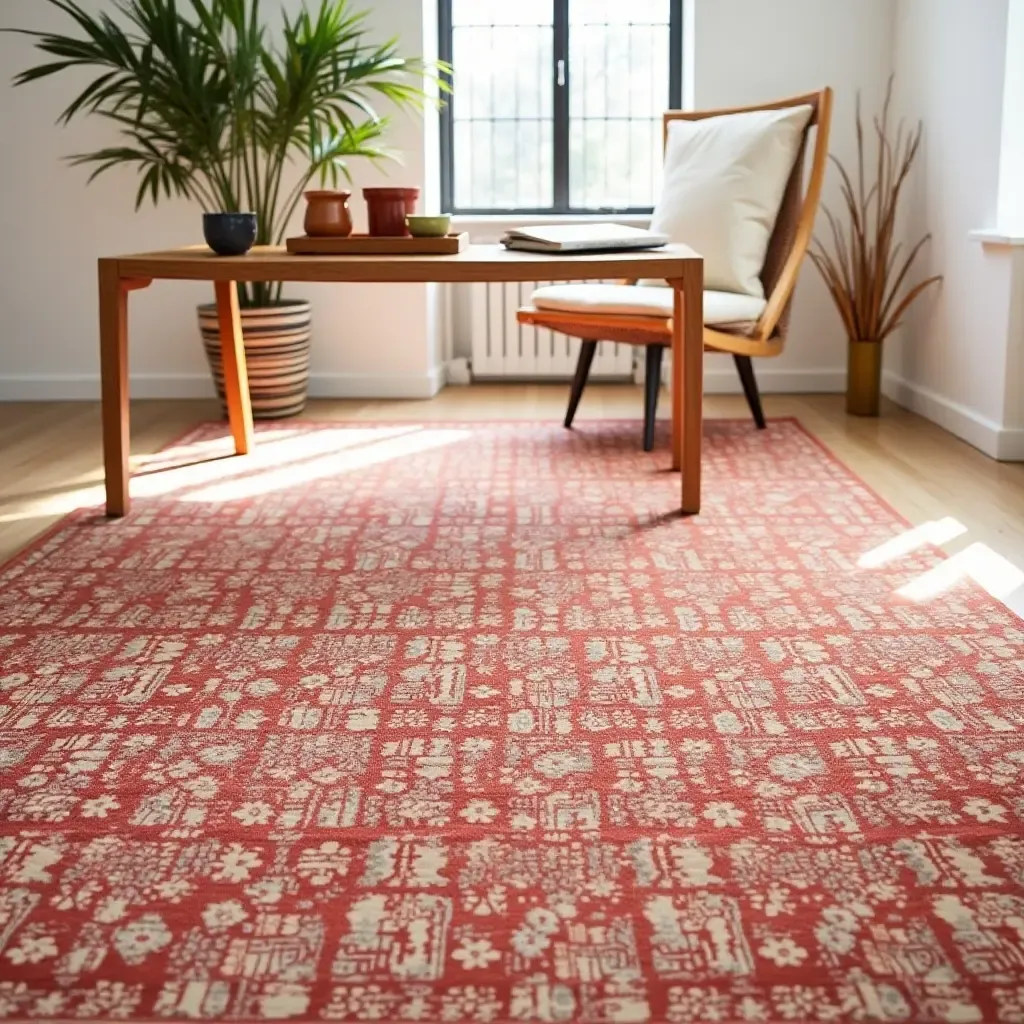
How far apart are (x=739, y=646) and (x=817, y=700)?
257mm

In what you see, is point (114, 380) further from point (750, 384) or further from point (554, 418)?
point (750, 384)

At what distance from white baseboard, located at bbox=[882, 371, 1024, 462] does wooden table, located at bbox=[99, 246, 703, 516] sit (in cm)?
102

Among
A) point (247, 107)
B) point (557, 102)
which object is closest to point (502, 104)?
point (557, 102)

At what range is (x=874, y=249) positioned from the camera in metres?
4.59

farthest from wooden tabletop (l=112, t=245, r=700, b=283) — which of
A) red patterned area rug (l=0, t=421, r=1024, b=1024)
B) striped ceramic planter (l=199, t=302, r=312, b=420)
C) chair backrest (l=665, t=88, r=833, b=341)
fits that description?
striped ceramic planter (l=199, t=302, r=312, b=420)

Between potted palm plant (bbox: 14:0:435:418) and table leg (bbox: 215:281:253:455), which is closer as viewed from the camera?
table leg (bbox: 215:281:253:455)

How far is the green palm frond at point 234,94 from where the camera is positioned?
13.5 ft

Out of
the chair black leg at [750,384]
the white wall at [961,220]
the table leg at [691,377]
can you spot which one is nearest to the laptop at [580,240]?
the table leg at [691,377]

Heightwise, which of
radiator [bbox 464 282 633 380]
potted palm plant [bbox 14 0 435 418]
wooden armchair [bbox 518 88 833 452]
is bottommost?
radiator [bbox 464 282 633 380]

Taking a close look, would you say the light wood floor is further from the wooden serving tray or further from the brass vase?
the wooden serving tray

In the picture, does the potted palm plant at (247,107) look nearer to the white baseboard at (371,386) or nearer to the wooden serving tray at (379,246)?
the white baseboard at (371,386)

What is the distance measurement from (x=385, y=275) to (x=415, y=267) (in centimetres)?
8

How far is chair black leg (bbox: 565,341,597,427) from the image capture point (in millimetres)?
4008

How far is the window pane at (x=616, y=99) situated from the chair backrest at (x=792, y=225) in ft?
3.64
